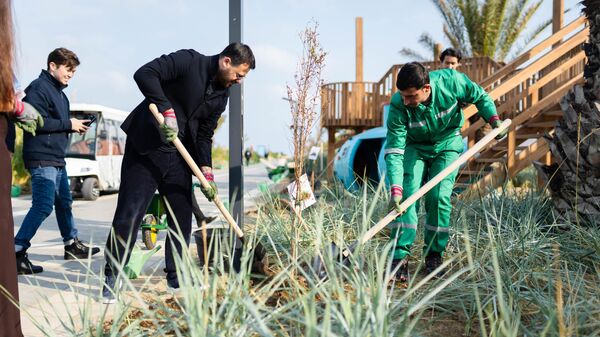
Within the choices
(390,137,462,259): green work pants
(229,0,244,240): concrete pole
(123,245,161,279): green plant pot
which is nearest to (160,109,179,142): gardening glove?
(123,245,161,279): green plant pot

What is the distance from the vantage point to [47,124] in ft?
14.6

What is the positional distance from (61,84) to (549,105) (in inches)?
267

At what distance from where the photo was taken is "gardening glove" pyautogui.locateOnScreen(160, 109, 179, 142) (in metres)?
3.25

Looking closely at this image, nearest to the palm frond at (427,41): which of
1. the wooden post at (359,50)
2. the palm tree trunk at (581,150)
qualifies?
the wooden post at (359,50)

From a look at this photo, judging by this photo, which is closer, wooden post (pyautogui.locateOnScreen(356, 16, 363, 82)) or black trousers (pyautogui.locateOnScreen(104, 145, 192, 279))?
black trousers (pyautogui.locateOnScreen(104, 145, 192, 279))

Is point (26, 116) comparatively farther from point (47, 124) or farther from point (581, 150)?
point (581, 150)

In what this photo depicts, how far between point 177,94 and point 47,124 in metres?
1.50

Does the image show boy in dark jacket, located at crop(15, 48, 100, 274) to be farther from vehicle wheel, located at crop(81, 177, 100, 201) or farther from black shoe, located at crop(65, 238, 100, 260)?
vehicle wheel, located at crop(81, 177, 100, 201)

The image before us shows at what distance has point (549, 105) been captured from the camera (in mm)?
8344

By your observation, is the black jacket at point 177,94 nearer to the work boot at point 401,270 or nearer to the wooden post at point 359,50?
the work boot at point 401,270

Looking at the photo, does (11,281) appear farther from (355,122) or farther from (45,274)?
(355,122)

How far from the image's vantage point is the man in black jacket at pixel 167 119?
11.1ft

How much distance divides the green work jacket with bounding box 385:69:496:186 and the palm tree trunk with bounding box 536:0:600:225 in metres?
0.93

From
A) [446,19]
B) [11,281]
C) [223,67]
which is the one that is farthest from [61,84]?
[446,19]
